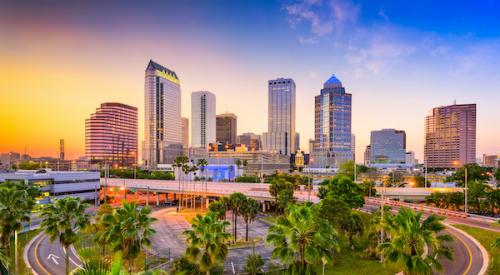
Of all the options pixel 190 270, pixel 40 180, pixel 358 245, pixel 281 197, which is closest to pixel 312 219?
pixel 190 270

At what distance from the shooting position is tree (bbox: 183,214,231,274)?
92.6 feet

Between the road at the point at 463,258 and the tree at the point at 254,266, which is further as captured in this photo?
the tree at the point at 254,266

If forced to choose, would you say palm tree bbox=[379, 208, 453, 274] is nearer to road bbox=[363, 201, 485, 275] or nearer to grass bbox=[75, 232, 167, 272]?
road bbox=[363, 201, 485, 275]

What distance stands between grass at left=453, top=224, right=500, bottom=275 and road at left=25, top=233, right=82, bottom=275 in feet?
181

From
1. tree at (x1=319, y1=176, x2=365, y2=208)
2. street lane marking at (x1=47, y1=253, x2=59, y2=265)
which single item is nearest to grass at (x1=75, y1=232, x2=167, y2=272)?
street lane marking at (x1=47, y1=253, x2=59, y2=265)

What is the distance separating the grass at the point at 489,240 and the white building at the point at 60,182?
98.8 meters

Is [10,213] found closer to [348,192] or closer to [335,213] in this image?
[335,213]

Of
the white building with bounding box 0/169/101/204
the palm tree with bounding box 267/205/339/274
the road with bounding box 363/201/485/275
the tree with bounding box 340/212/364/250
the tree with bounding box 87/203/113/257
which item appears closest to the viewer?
the palm tree with bounding box 267/205/339/274

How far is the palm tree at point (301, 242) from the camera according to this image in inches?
846

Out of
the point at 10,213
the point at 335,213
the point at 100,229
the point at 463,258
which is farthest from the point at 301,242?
the point at 10,213

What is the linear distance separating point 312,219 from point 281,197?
4706 centimetres

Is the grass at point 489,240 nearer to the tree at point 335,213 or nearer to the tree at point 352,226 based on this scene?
the tree at point 352,226

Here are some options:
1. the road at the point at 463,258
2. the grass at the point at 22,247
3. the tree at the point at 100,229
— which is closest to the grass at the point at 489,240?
the road at the point at 463,258

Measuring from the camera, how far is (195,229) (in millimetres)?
29234
